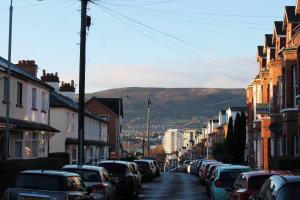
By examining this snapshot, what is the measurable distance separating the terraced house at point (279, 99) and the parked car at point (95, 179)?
373 inches

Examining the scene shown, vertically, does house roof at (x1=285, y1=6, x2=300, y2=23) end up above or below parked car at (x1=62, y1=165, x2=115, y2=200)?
above

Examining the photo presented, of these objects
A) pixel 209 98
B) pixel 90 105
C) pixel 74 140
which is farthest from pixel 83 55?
pixel 209 98

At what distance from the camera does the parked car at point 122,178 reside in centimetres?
2534

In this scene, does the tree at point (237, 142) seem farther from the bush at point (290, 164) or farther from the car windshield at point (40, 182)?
the car windshield at point (40, 182)

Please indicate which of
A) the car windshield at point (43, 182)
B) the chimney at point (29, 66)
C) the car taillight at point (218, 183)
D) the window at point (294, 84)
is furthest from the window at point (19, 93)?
the car windshield at point (43, 182)

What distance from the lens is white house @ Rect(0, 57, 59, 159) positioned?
98.8ft

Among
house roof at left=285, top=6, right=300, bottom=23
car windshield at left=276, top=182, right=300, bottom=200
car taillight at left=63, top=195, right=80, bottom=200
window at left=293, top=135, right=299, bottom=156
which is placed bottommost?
car taillight at left=63, top=195, right=80, bottom=200

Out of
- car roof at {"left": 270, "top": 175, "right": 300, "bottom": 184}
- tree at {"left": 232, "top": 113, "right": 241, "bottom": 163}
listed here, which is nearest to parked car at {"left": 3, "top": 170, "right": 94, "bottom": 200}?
car roof at {"left": 270, "top": 175, "right": 300, "bottom": 184}

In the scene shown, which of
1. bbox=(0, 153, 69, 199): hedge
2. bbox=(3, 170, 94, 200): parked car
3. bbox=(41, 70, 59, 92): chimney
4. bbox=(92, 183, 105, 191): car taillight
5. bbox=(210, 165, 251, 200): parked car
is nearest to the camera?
bbox=(3, 170, 94, 200): parked car

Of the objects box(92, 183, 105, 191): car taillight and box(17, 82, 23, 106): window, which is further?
box(17, 82, 23, 106): window

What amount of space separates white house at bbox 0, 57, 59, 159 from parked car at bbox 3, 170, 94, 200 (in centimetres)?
1322

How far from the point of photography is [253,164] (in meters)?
52.2

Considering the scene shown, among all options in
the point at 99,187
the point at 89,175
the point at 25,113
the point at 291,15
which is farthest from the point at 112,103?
the point at 99,187

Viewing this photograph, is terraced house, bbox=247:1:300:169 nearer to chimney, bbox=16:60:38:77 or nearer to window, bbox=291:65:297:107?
window, bbox=291:65:297:107
